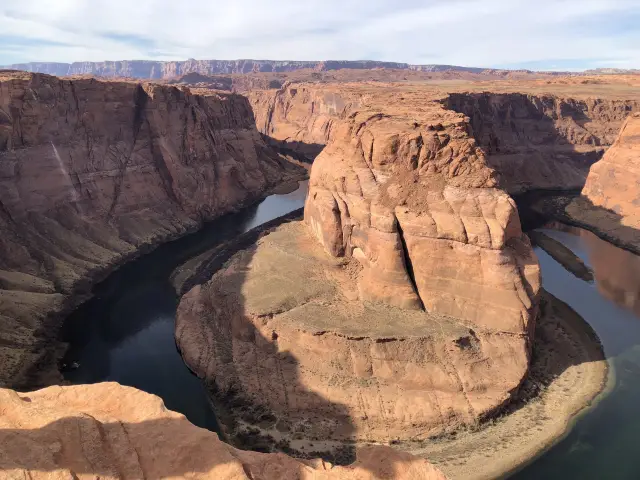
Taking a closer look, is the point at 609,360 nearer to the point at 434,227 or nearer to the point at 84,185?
the point at 434,227

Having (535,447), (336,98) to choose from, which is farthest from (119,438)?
(336,98)

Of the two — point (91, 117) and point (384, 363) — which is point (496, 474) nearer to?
point (384, 363)

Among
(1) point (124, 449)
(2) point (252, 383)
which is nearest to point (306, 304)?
(2) point (252, 383)

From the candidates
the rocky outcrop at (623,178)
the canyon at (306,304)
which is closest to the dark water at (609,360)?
the canyon at (306,304)

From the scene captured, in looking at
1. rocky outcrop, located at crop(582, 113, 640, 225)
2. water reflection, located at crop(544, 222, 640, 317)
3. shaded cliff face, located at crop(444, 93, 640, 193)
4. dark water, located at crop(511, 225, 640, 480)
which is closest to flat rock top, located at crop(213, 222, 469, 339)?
dark water, located at crop(511, 225, 640, 480)

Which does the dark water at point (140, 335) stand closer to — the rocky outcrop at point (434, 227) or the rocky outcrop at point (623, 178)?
the rocky outcrop at point (434, 227)
